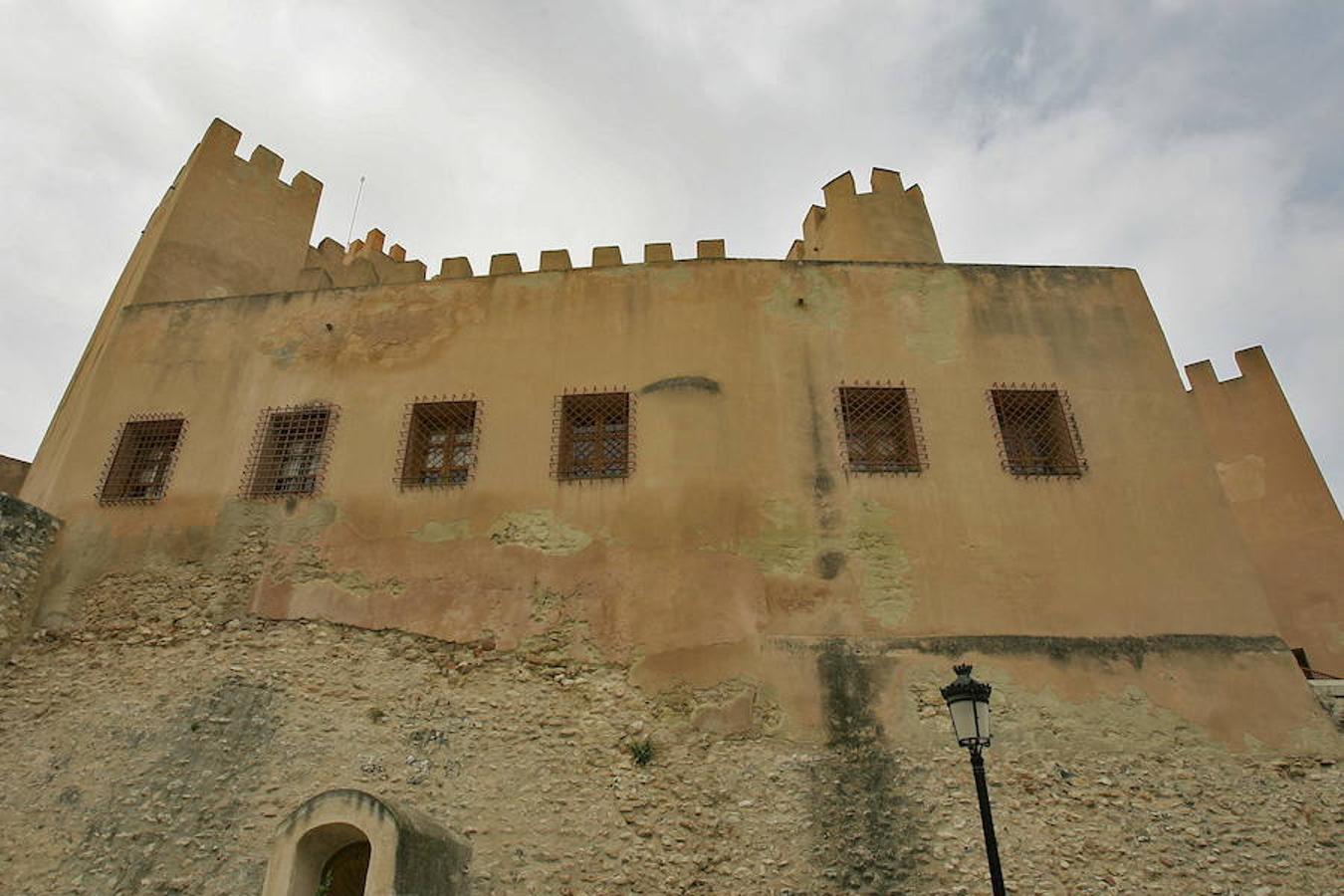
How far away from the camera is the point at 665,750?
23.9ft

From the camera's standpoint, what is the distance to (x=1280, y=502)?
1176 centimetres

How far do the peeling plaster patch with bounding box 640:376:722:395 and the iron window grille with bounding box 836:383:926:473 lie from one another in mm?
1345

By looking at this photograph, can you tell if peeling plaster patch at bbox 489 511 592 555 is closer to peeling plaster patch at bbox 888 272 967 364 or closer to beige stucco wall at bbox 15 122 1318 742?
beige stucco wall at bbox 15 122 1318 742

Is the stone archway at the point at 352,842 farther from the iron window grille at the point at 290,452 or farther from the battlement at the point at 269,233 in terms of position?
the battlement at the point at 269,233

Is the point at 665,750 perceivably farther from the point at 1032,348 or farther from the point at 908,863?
the point at 1032,348

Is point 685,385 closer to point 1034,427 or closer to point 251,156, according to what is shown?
point 1034,427

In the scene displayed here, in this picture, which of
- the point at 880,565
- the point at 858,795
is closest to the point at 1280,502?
the point at 880,565

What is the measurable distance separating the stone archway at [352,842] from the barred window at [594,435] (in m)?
3.83

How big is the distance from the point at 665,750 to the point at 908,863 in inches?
83.8

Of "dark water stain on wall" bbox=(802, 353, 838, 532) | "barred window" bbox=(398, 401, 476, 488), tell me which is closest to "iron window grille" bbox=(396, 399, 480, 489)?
"barred window" bbox=(398, 401, 476, 488)

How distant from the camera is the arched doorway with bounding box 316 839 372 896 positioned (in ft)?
21.0

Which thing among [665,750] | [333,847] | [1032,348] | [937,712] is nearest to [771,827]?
[665,750]

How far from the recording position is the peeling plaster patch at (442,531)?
334 inches

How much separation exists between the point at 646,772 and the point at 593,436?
3.56 meters
